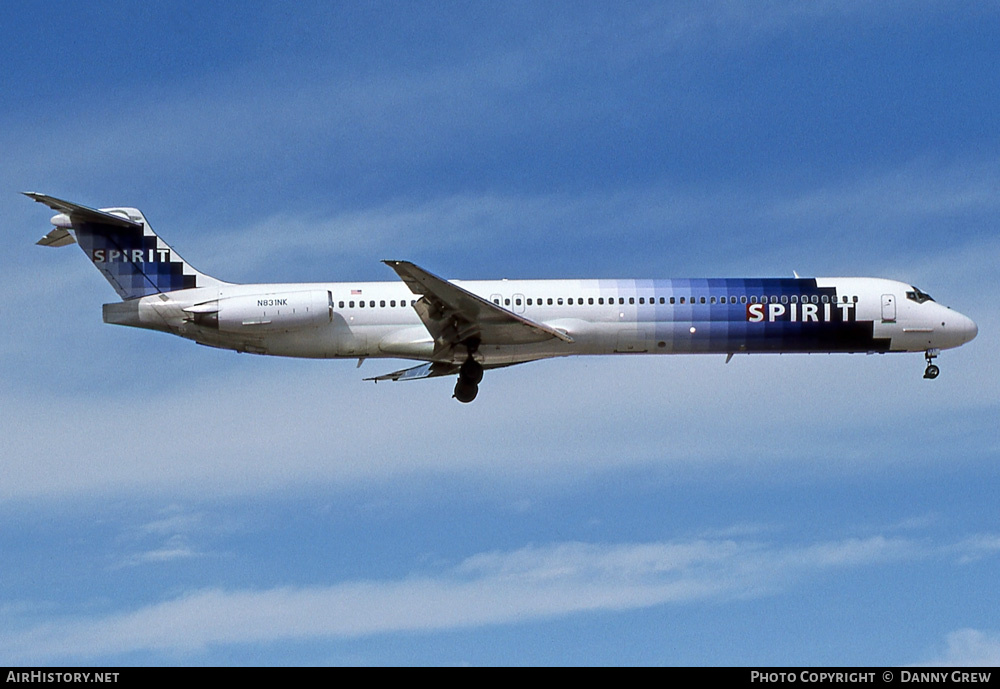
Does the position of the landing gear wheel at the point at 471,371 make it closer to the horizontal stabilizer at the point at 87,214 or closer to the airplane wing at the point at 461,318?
the airplane wing at the point at 461,318

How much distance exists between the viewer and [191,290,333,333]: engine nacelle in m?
36.2

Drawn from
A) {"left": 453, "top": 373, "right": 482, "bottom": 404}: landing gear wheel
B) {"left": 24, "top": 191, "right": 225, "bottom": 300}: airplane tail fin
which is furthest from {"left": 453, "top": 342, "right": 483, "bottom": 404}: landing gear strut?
{"left": 24, "top": 191, "right": 225, "bottom": 300}: airplane tail fin

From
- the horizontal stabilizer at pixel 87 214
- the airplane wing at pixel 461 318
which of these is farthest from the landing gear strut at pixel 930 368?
the horizontal stabilizer at pixel 87 214

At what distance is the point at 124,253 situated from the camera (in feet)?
126

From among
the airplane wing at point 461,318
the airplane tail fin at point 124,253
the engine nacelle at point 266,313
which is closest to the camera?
the airplane wing at point 461,318

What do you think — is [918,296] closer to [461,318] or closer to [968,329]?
[968,329]

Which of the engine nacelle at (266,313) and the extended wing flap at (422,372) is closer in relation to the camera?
the engine nacelle at (266,313)

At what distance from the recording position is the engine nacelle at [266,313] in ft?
119

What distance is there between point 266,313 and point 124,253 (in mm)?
5583

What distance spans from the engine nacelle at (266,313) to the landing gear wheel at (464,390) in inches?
181

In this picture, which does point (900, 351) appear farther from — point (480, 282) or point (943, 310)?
point (480, 282)

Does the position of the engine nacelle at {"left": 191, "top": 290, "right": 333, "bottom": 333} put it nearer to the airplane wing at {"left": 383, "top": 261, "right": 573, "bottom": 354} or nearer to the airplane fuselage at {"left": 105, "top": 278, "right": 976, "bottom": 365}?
the airplane fuselage at {"left": 105, "top": 278, "right": 976, "bottom": 365}

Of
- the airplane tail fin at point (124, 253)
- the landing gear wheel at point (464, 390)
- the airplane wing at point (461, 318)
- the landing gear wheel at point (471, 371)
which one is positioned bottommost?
the landing gear wheel at point (464, 390)

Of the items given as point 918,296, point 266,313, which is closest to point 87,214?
point 266,313
